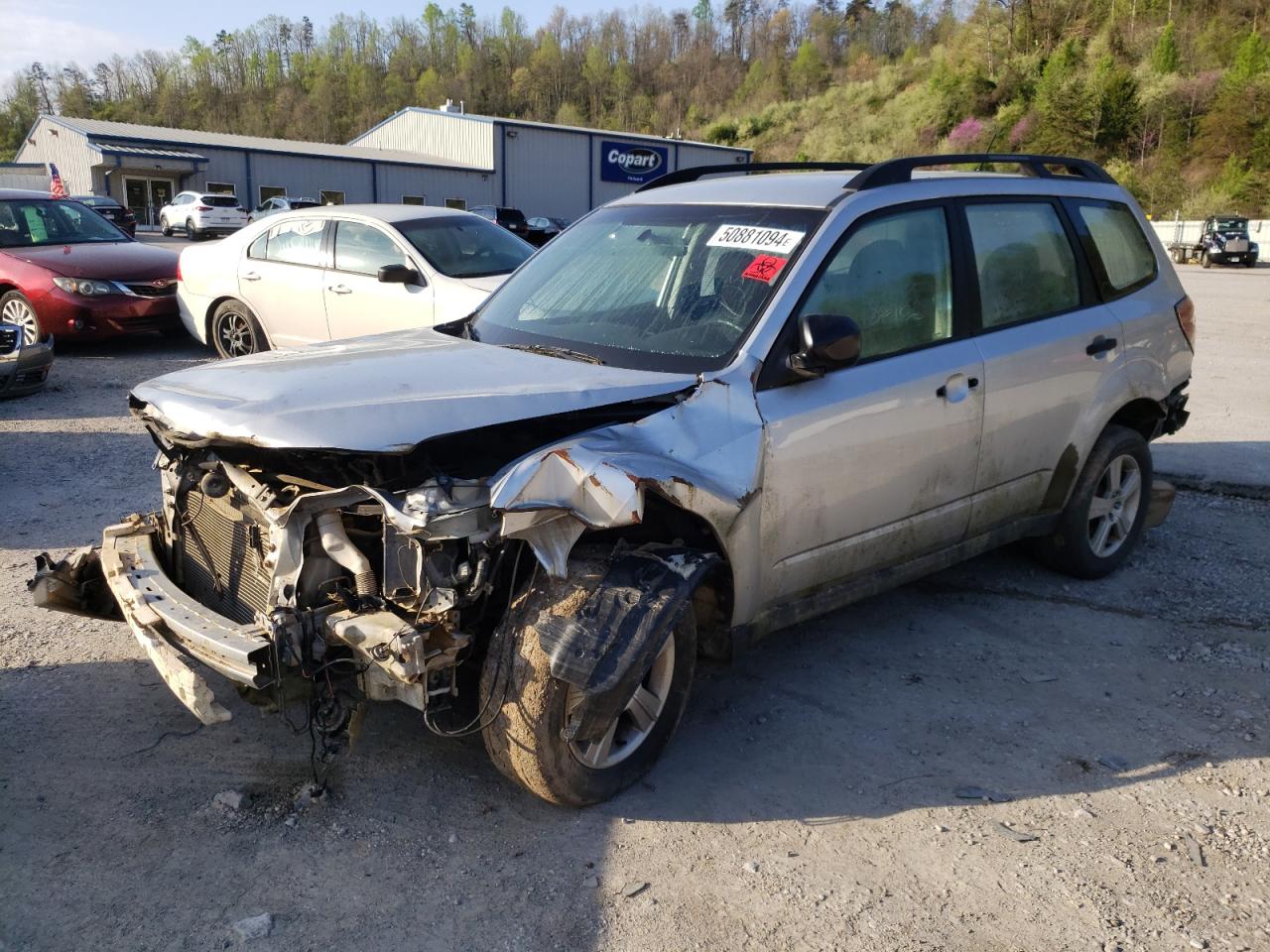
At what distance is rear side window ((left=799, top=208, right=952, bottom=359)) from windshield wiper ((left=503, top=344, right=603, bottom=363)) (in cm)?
80

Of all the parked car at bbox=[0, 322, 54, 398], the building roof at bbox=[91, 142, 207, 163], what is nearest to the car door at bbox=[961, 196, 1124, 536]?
the parked car at bbox=[0, 322, 54, 398]

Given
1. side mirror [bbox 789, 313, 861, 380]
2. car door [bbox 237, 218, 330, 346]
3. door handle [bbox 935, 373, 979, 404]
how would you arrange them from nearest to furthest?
side mirror [bbox 789, 313, 861, 380], door handle [bbox 935, 373, 979, 404], car door [bbox 237, 218, 330, 346]

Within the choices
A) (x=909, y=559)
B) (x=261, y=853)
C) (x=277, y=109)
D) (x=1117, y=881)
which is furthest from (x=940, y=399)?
(x=277, y=109)

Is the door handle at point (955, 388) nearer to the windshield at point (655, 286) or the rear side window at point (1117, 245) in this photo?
the windshield at point (655, 286)

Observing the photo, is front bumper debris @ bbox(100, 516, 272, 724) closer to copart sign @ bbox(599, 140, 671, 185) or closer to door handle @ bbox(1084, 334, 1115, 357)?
door handle @ bbox(1084, 334, 1115, 357)

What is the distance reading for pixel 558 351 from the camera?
3.96 meters

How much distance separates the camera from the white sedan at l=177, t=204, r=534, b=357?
8.55 m

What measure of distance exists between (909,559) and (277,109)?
4912 inches

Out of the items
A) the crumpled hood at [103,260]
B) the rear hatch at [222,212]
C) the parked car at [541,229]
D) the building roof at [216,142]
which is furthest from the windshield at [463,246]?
the building roof at [216,142]

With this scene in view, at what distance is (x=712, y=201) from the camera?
434 cm

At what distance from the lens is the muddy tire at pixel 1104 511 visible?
5031 millimetres

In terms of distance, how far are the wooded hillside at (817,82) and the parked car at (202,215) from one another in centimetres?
4018

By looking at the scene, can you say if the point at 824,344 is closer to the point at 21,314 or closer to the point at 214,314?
the point at 214,314

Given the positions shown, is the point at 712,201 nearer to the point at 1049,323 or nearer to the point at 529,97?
the point at 1049,323
